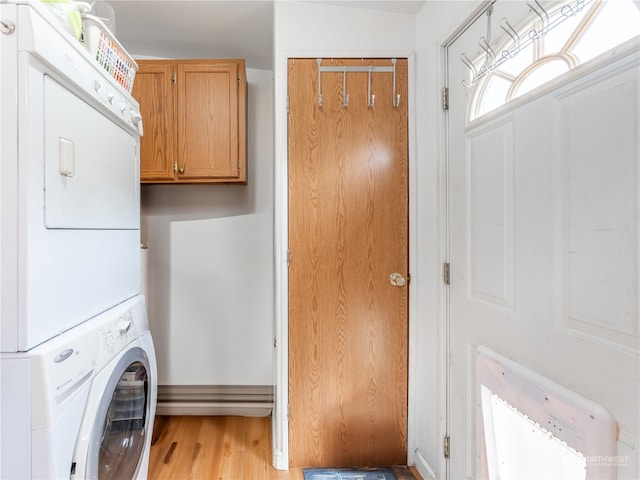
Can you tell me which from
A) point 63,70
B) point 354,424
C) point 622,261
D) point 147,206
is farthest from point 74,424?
point 147,206

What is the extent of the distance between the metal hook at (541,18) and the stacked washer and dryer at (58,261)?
4.26 feet

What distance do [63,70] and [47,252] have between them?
19.0 inches

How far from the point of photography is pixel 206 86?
1.94 m

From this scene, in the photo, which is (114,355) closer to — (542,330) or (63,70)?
(63,70)

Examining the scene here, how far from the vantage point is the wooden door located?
67.1 inches

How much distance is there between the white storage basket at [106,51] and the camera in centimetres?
111

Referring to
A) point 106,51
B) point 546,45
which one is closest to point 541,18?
point 546,45

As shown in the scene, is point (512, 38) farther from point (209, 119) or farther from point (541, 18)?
point (209, 119)

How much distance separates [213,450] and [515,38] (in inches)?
94.1

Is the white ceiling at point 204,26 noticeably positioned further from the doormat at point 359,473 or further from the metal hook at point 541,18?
the doormat at point 359,473

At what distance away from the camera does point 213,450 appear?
1.89 metres

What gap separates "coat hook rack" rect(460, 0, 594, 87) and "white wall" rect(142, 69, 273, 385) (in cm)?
139

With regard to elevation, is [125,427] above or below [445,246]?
below

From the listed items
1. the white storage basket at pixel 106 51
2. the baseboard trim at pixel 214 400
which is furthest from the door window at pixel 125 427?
the white storage basket at pixel 106 51
